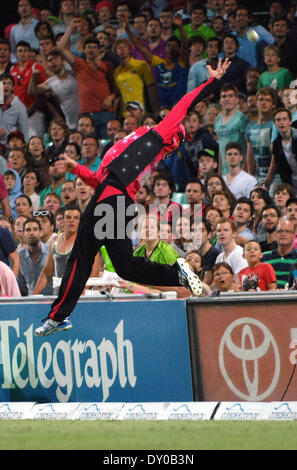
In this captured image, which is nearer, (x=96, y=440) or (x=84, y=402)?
(x=96, y=440)

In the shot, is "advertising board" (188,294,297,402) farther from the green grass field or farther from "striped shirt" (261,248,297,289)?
"striped shirt" (261,248,297,289)

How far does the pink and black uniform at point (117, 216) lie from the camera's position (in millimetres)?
7949

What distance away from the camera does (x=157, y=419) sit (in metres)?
7.68

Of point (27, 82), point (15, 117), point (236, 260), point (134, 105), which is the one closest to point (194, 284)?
point (236, 260)

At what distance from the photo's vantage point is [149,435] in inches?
264

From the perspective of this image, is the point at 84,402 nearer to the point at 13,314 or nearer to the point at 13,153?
the point at 13,314

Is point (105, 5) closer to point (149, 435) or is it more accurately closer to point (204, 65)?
point (204, 65)

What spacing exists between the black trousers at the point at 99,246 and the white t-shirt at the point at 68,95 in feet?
26.3

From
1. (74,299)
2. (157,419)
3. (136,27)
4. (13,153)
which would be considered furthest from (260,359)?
(136,27)

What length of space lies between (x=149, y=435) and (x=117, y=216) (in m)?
1.93

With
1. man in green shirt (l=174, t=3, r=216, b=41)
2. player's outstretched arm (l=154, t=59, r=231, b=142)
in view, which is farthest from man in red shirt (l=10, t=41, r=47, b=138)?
player's outstretched arm (l=154, t=59, r=231, b=142)

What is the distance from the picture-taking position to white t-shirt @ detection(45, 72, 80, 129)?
15.8 metres

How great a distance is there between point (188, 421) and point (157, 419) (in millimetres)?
317

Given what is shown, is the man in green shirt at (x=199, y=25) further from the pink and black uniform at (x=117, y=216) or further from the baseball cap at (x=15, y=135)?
the pink and black uniform at (x=117, y=216)
